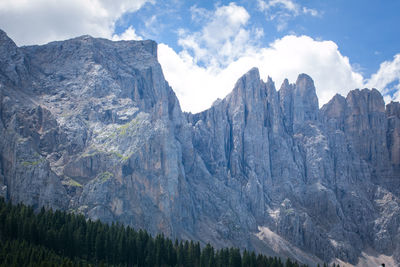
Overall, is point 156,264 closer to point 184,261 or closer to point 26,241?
point 184,261

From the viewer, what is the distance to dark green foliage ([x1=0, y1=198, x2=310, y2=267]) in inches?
5202

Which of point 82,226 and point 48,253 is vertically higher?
point 82,226

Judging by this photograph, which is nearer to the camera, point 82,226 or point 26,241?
point 26,241

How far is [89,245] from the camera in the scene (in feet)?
468

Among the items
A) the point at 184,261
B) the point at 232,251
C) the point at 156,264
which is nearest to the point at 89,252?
the point at 156,264

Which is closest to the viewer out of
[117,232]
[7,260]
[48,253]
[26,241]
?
[7,260]

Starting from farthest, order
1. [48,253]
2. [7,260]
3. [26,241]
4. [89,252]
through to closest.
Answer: [89,252] → [26,241] → [48,253] → [7,260]

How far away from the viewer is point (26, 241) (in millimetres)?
129250

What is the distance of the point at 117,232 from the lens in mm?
152000

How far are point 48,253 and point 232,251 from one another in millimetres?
62804

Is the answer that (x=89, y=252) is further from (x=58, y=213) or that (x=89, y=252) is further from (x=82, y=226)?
(x=58, y=213)

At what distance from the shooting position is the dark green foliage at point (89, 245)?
5202 inches

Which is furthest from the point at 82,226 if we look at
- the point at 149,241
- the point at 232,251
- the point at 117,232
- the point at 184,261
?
the point at 232,251

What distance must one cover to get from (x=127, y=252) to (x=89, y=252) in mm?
11315
